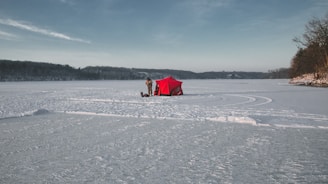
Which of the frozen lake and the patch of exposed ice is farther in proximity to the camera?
the patch of exposed ice

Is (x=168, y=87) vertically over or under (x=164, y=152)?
over

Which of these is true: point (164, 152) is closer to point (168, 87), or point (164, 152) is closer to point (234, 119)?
point (234, 119)

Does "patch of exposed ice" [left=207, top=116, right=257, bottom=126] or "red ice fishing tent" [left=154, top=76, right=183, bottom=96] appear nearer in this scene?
"patch of exposed ice" [left=207, top=116, right=257, bottom=126]

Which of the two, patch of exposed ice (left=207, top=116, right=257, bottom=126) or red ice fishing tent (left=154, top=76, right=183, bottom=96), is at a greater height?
red ice fishing tent (left=154, top=76, right=183, bottom=96)

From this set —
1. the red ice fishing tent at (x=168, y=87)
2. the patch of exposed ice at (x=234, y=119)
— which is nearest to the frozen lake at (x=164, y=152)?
the patch of exposed ice at (x=234, y=119)

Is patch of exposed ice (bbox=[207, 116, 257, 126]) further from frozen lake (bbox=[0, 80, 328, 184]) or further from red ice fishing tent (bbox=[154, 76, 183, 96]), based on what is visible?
red ice fishing tent (bbox=[154, 76, 183, 96])

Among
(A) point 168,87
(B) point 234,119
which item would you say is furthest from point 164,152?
(A) point 168,87

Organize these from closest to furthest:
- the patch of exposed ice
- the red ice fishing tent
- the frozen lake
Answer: the frozen lake
the patch of exposed ice
the red ice fishing tent

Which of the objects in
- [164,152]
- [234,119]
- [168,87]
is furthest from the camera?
[168,87]

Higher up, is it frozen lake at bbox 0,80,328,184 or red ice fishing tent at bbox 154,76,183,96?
red ice fishing tent at bbox 154,76,183,96

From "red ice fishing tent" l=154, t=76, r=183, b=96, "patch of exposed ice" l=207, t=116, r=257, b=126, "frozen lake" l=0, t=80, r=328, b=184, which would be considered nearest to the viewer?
"frozen lake" l=0, t=80, r=328, b=184

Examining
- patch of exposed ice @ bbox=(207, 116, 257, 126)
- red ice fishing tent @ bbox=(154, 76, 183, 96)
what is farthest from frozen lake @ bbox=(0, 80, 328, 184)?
red ice fishing tent @ bbox=(154, 76, 183, 96)

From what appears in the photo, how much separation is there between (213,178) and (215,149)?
136 centimetres

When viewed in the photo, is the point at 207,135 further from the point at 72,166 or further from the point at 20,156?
the point at 20,156
